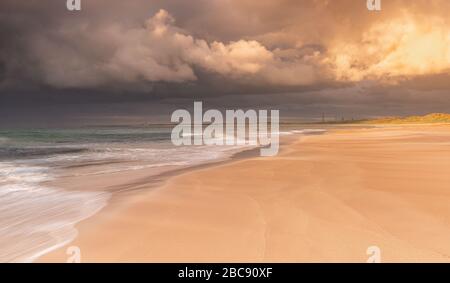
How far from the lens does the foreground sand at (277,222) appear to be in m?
3.80

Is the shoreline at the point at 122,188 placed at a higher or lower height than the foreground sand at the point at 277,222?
lower

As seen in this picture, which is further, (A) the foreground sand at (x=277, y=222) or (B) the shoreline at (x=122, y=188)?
(B) the shoreline at (x=122, y=188)

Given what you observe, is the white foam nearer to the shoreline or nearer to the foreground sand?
the shoreline

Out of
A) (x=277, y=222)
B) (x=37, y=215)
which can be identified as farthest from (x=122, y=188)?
(x=277, y=222)

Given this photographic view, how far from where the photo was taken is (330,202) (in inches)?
236

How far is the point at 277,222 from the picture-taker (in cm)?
488

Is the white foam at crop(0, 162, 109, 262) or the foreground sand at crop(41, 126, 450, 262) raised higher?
the foreground sand at crop(41, 126, 450, 262)

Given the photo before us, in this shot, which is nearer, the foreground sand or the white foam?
the foreground sand

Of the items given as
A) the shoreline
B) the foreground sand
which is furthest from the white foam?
the foreground sand

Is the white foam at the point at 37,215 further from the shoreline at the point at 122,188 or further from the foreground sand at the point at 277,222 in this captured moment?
the foreground sand at the point at 277,222

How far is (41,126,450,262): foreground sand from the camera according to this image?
3.80 m

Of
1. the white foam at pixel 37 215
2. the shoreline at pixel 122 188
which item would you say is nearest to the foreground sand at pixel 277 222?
the shoreline at pixel 122 188

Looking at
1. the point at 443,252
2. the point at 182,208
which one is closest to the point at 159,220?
the point at 182,208
